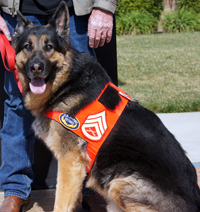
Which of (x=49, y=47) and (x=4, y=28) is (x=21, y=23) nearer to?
(x=4, y=28)

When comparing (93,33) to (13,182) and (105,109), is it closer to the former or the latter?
(105,109)

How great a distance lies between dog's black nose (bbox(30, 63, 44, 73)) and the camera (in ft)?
7.87

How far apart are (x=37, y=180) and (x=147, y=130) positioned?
1.62m

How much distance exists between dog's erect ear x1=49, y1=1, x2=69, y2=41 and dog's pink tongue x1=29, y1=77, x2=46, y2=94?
42 cm

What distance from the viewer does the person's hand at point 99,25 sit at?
2.67m

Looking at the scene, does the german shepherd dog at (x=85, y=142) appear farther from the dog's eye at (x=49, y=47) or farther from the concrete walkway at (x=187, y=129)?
the concrete walkway at (x=187, y=129)

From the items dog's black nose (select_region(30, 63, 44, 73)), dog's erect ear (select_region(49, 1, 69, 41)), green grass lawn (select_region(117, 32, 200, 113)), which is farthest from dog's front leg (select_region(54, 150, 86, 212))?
green grass lawn (select_region(117, 32, 200, 113))

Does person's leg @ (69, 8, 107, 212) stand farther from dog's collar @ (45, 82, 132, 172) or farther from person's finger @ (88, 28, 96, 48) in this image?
dog's collar @ (45, 82, 132, 172)

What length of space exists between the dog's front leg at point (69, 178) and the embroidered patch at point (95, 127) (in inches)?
6.7

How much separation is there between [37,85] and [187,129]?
3.10m

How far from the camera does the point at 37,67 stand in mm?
2402

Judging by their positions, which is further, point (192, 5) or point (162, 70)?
point (192, 5)

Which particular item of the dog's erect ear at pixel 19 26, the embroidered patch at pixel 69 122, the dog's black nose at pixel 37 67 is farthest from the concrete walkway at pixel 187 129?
the dog's erect ear at pixel 19 26

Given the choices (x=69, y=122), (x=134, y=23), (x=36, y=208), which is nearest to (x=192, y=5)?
(x=134, y=23)
